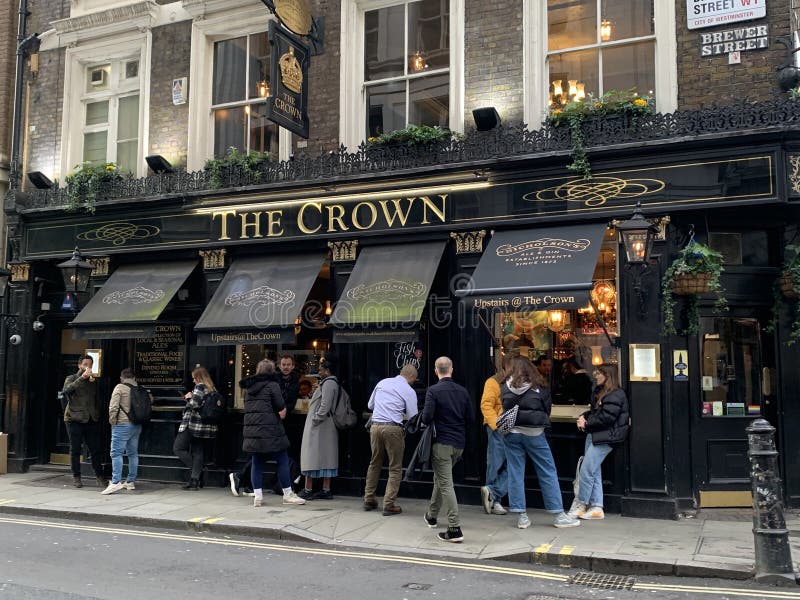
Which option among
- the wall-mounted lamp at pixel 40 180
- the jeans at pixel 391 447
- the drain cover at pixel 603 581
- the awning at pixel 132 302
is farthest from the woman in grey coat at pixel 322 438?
the wall-mounted lamp at pixel 40 180

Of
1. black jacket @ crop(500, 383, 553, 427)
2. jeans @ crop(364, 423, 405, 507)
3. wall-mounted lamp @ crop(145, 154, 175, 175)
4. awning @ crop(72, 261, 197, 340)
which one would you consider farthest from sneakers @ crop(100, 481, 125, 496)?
black jacket @ crop(500, 383, 553, 427)

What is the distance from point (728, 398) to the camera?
31.3 ft

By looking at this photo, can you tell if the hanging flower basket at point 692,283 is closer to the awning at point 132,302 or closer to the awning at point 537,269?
the awning at point 537,269

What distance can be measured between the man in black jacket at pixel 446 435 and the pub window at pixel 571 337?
200 centimetres

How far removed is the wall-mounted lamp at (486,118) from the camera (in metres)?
10.2

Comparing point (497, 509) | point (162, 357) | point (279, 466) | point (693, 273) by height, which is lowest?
point (497, 509)

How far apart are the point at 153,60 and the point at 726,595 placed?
12.0 metres

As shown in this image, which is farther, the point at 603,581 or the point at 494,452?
the point at 494,452

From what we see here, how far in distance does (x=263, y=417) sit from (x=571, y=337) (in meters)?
4.21

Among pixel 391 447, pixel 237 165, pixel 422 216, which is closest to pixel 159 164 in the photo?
pixel 237 165

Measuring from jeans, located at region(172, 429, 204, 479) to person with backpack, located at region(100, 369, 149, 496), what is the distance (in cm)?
65

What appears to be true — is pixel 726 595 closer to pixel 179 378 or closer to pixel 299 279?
pixel 299 279

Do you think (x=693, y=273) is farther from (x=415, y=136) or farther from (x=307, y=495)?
(x=307, y=495)

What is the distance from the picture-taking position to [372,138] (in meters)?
11.2
